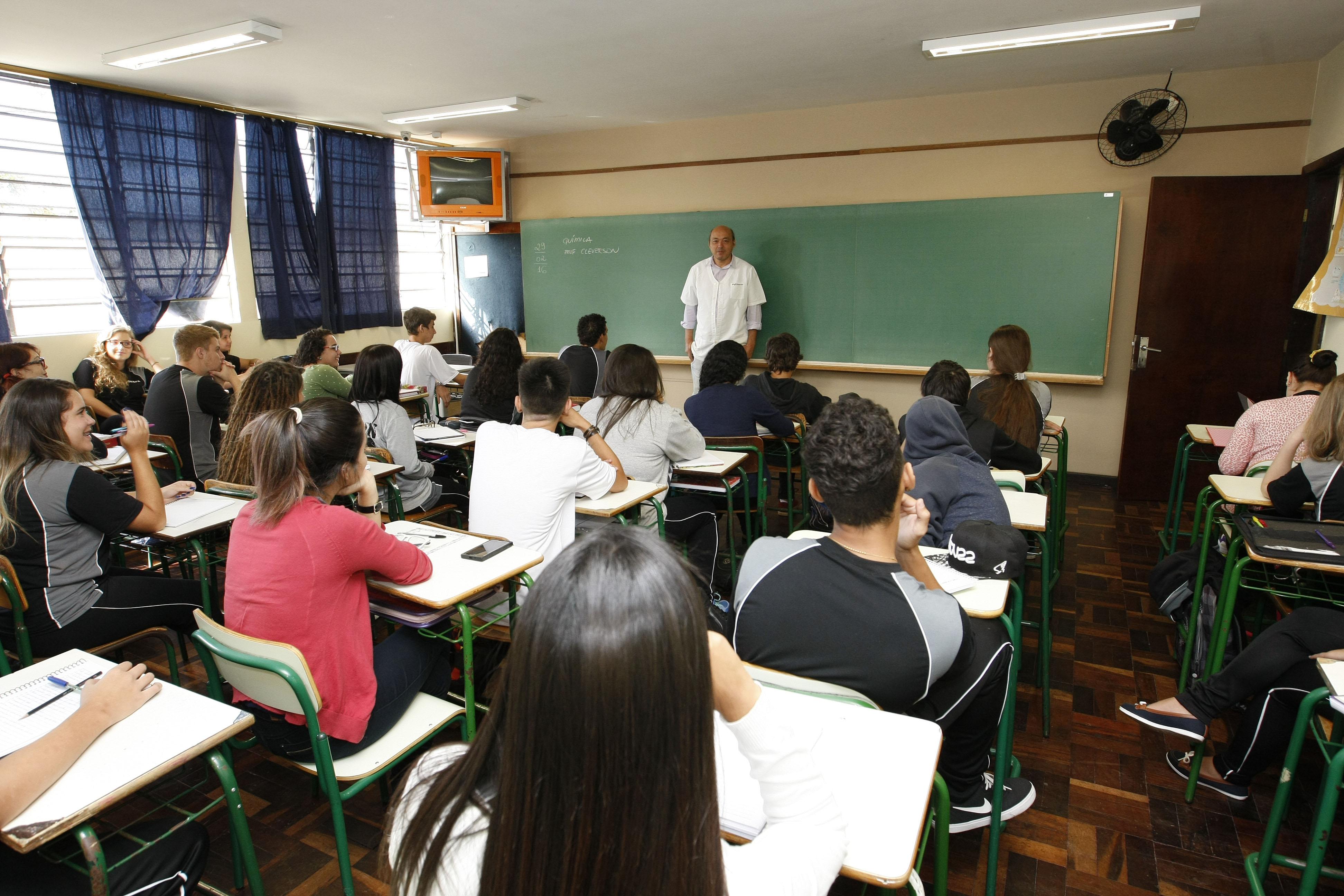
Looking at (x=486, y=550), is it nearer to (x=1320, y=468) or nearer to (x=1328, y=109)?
(x=1320, y=468)

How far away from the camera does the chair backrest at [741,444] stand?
358 cm

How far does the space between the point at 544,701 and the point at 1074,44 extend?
16.1ft

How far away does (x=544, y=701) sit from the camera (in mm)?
628

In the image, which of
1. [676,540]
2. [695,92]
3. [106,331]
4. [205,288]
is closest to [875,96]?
[695,92]

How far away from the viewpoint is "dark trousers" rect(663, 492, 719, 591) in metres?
3.35

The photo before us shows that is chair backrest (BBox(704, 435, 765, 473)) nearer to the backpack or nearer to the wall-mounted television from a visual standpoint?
the backpack

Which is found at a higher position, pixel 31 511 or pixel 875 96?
pixel 875 96

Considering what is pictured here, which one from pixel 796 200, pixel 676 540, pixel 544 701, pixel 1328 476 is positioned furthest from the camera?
pixel 796 200

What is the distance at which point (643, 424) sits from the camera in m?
3.20

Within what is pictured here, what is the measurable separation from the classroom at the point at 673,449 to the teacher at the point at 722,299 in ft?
0.15

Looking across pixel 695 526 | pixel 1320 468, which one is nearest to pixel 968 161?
pixel 1320 468

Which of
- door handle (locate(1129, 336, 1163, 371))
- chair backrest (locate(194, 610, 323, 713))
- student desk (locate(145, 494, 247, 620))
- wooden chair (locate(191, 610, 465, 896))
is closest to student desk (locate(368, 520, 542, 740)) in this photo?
wooden chair (locate(191, 610, 465, 896))

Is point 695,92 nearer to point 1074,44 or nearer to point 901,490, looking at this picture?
point 1074,44

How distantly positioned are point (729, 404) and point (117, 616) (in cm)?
253
